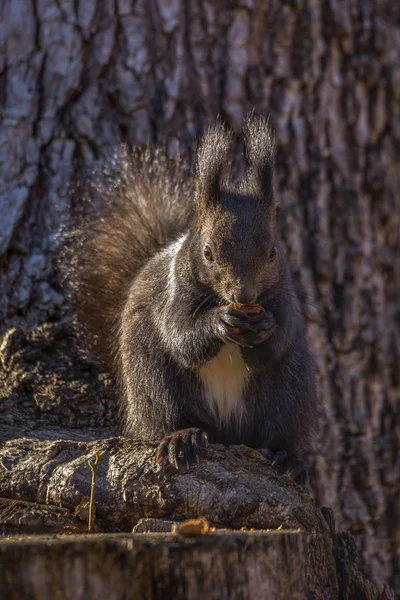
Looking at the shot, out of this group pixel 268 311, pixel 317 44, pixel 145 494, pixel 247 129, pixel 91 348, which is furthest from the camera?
pixel 317 44

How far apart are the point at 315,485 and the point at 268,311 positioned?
2.55ft

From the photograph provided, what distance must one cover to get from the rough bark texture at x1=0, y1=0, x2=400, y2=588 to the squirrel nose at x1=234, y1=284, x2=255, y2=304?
71 centimetres

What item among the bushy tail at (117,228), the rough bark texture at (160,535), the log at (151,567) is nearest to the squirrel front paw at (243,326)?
the rough bark texture at (160,535)

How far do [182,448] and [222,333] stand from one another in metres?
0.37

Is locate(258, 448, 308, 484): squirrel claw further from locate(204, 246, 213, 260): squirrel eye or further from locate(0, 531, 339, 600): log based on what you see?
locate(0, 531, 339, 600): log

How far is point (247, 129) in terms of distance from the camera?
7.91 ft

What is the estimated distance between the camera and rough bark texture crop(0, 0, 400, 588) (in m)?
2.70

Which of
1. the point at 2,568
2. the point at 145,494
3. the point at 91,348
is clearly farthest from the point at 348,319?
the point at 2,568

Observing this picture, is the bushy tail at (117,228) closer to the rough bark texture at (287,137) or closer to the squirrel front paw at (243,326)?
the rough bark texture at (287,137)

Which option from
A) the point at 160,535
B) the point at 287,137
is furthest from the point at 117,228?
the point at 160,535

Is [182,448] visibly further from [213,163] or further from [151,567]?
[213,163]

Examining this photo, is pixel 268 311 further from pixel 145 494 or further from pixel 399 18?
pixel 399 18

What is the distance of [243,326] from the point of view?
212cm

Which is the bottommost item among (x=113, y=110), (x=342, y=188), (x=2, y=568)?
(x=2, y=568)
